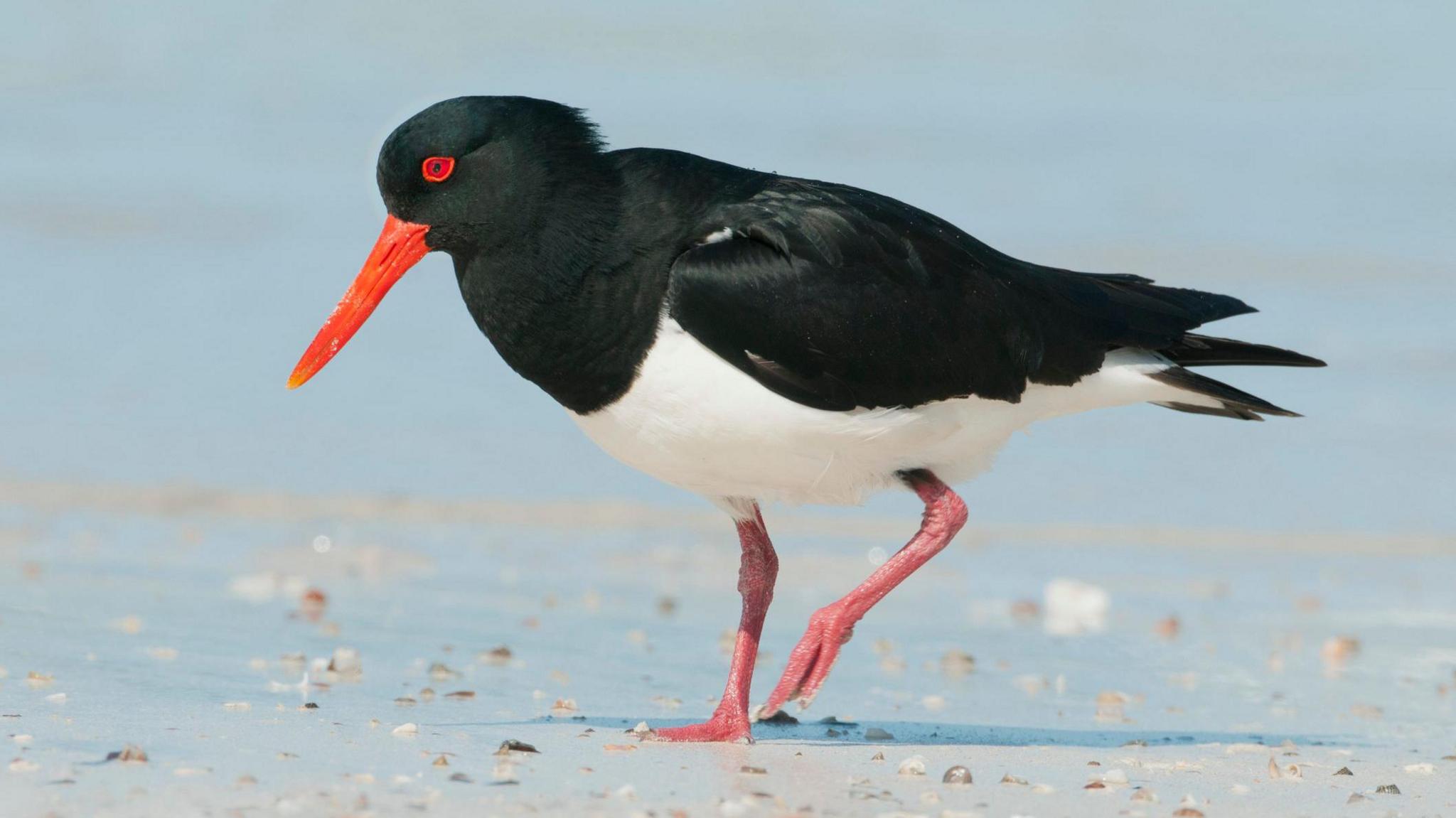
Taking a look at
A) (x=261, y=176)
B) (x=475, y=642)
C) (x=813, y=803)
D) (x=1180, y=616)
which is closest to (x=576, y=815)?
(x=813, y=803)

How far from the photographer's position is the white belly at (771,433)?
16.0 ft

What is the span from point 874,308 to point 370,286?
158 cm

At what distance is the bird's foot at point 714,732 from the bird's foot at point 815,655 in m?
0.14

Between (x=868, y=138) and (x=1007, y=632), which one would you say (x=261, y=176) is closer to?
(x=868, y=138)

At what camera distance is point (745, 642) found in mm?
5402

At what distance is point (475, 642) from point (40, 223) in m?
11.2

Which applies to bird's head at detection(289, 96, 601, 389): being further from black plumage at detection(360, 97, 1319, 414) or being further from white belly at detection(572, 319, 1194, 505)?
white belly at detection(572, 319, 1194, 505)

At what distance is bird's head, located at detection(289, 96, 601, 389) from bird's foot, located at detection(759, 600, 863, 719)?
1.46 m

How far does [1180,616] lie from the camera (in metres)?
7.81

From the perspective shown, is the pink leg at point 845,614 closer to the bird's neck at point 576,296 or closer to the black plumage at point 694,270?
the black plumage at point 694,270

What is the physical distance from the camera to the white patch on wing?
4.99 m

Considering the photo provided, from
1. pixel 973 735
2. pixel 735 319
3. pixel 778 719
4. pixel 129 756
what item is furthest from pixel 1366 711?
pixel 129 756

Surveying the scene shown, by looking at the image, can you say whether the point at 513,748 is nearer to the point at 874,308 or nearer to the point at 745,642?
the point at 745,642

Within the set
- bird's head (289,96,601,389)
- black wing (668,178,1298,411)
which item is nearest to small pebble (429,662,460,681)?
bird's head (289,96,601,389)
